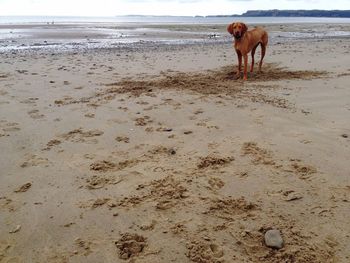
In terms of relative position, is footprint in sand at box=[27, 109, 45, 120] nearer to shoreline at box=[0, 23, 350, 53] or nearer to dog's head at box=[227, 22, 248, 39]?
dog's head at box=[227, 22, 248, 39]

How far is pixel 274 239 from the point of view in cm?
231

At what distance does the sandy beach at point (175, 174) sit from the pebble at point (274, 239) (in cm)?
4

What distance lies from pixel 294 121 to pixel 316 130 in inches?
15.7

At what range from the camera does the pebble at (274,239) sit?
227cm

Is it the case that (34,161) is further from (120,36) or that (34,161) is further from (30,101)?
(120,36)

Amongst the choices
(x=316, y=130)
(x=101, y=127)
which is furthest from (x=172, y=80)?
(x=316, y=130)

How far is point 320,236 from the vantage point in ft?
7.70

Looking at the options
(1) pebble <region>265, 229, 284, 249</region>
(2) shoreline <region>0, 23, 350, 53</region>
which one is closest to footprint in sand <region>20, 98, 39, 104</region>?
(1) pebble <region>265, 229, 284, 249</region>

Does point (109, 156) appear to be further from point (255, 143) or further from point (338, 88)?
point (338, 88)

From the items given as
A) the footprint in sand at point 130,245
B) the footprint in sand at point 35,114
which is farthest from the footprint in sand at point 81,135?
the footprint in sand at point 130,245

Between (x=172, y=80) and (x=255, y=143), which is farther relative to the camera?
(x=172, y=80)

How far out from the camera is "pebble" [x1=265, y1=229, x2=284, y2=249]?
227cm

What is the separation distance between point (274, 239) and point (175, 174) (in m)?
1.19

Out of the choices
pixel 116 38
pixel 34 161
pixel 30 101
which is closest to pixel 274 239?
pixel 34 161
